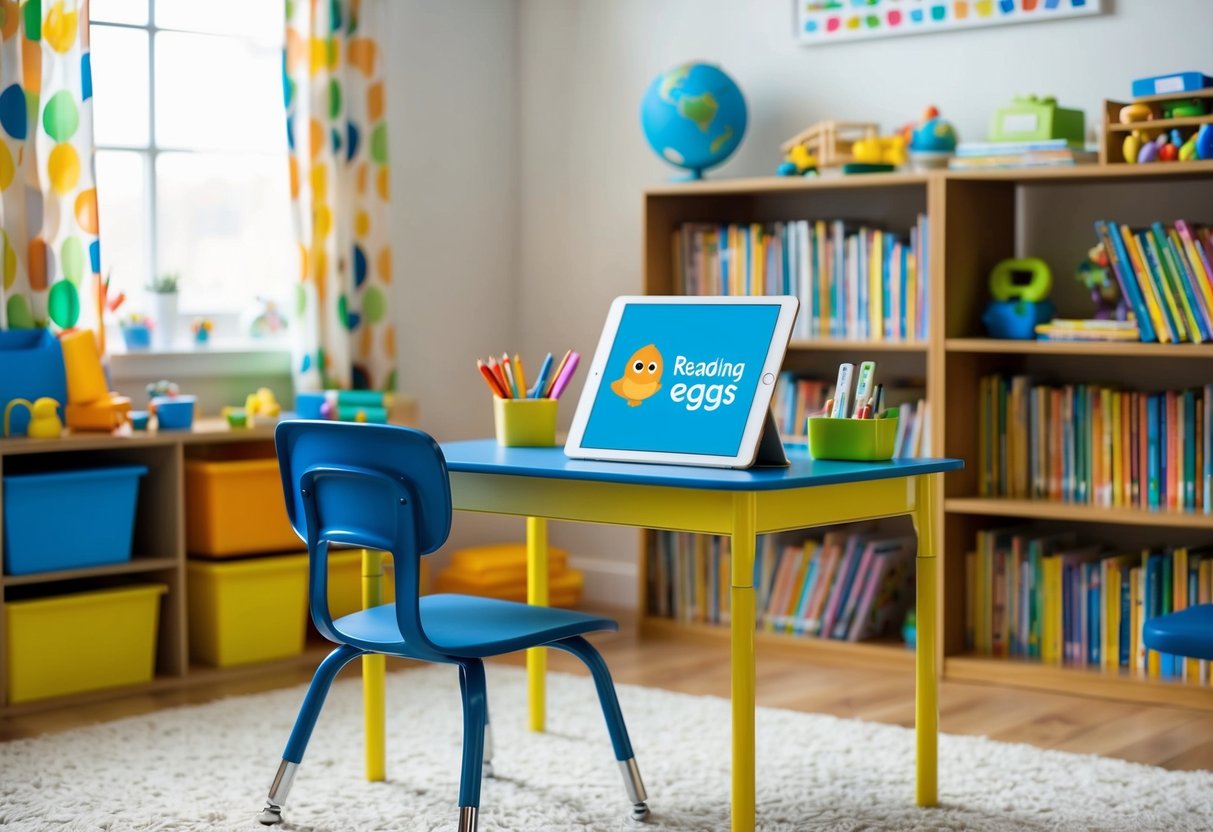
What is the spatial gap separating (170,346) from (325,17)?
96cm

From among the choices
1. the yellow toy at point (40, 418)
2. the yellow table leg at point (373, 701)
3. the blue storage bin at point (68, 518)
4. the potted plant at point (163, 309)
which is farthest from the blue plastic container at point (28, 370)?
the yellow table leg at point (373, 701)

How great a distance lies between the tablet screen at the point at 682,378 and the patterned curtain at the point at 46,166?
61.9 inches

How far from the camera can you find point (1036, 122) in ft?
11.5

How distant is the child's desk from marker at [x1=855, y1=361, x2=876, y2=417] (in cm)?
11

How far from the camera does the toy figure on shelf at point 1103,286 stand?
3.49m

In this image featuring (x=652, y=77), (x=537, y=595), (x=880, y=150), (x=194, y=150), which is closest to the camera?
(x=537, y=595)

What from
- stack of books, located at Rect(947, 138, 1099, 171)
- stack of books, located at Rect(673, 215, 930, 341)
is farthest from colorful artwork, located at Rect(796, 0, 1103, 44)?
stack of books, located at Rect(673, 215, 930, 341)

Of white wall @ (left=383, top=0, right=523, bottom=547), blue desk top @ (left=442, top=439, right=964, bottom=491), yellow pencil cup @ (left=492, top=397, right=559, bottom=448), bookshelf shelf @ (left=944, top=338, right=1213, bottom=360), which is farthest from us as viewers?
white wall @ (left=383, top=0, right=523, bottom=547)

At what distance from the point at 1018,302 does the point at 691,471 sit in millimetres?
1534

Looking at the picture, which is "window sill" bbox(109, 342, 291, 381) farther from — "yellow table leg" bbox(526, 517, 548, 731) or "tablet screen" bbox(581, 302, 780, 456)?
"tablet screen" bbox(581, 302, 780, 456)

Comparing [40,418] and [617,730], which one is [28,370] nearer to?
[40,418]

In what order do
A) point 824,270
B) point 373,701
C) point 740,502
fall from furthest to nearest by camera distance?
point 824,270
point 373,701
point 740,502

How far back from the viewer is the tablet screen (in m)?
2.45

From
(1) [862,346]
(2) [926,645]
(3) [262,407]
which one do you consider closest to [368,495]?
(2) [926,645]
